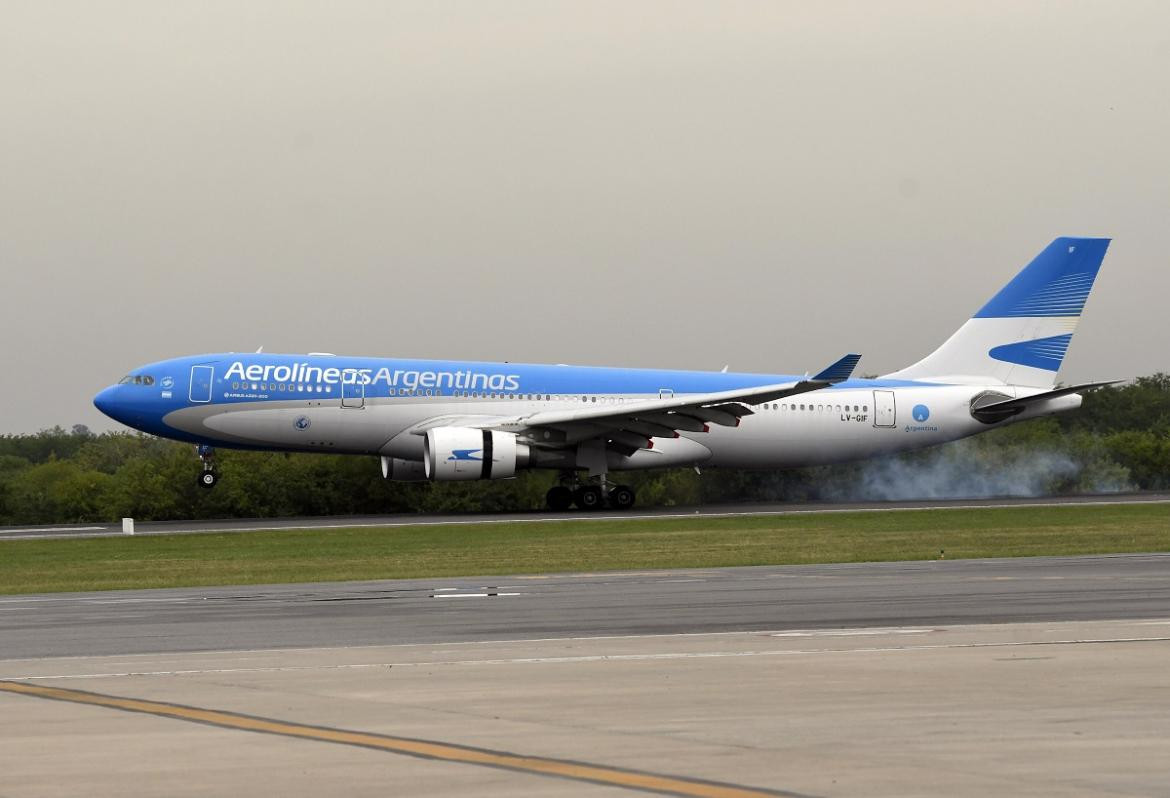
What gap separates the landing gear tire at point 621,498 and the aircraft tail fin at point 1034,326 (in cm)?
1030

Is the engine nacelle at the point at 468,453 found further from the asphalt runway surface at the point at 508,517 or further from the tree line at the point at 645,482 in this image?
the tree line at the point at 645,482

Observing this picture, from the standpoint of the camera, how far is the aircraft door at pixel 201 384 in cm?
4272

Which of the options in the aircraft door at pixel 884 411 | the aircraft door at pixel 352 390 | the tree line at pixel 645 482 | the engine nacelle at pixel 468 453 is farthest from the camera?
the tree line at pixel 645 482

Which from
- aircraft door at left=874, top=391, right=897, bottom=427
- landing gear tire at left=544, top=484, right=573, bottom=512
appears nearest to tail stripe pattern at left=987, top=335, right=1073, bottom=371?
aircraft door at left=874, top=391, right=897, bottom=427

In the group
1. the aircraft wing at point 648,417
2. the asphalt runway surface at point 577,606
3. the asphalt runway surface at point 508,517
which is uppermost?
the aircraft wing at point 648,417

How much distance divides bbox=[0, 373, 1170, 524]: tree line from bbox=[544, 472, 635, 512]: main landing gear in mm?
4606

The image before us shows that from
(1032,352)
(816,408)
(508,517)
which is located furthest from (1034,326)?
(508,517)

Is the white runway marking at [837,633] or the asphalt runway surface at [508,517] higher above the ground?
the asphalt runway surface at [508,517]

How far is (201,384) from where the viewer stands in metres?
42.8

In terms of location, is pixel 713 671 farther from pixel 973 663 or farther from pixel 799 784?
pixel 799 784

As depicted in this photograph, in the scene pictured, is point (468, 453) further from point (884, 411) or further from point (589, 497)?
point (884, 411)

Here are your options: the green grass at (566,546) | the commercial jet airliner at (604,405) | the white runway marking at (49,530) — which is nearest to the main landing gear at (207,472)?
the commercial jet airliner at (604,405)

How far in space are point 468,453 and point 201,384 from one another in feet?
22.9

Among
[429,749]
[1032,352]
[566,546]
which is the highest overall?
[1032,352]
